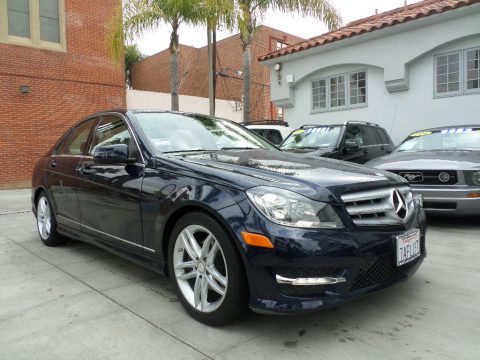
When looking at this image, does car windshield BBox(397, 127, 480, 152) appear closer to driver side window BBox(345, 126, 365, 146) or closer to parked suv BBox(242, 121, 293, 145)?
driver side window BBox(345, 126, 365, 146)

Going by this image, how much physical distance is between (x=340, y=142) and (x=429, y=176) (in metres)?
2.28

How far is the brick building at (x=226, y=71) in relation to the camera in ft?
76.2

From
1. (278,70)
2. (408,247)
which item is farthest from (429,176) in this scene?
(278,70)

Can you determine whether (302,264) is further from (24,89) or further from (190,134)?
(24,89)

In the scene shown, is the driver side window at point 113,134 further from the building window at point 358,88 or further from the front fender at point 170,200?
A: the building window at point 358,88

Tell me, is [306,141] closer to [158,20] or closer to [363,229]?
[363,229]

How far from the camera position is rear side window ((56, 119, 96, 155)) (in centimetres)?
449

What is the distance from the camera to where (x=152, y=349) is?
255 centimetres

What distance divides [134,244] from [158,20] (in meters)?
9.98

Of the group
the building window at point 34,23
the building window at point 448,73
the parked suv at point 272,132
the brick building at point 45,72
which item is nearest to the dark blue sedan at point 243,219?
the parked suv at point 272,132

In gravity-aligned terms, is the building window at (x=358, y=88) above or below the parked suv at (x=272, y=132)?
above

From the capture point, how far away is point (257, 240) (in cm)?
246

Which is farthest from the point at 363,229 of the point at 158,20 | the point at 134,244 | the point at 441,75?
the point at 158,20

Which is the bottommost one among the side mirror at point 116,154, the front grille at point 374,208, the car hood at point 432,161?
the front grille at point 374,208
